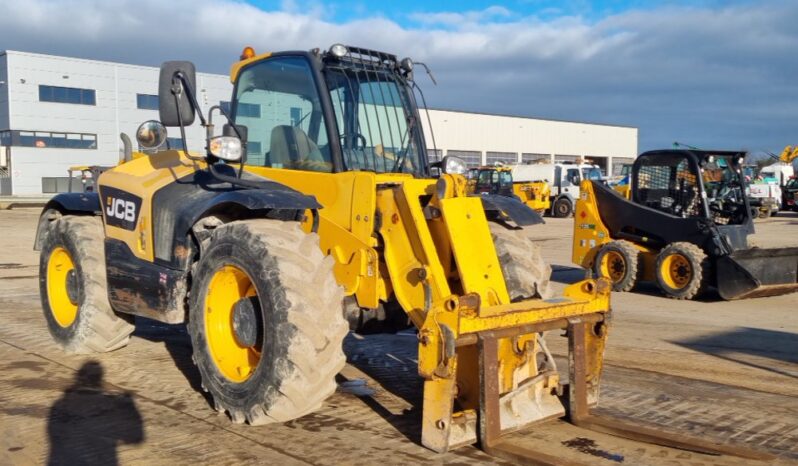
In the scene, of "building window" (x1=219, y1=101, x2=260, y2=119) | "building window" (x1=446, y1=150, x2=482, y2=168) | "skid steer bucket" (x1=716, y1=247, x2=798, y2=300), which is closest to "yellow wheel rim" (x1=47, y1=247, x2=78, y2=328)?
"building window" (x1=219, y1=101, x2=260, y2=119)

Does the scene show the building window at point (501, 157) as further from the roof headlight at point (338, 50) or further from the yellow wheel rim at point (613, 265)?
the roof headlight at point (338, 50)

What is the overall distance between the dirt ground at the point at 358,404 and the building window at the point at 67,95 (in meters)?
43.8

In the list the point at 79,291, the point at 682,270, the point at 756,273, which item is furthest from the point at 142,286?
the point at 756,273

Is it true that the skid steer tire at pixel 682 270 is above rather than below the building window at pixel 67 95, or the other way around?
below

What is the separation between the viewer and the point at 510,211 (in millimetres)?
5766

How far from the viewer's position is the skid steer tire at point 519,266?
5.38 metres

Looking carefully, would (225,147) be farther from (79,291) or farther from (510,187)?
(510,187)

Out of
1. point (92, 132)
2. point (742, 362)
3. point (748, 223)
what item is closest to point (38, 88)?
point (92, 132)

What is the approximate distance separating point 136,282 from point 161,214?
0.57 meters

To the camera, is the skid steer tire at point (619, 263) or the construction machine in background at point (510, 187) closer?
the skid steer tire at point (619, 263)

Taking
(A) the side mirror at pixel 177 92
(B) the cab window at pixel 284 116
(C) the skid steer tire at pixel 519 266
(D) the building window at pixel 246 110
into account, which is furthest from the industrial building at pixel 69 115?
(C) the skid steer tire at pixel 519 266

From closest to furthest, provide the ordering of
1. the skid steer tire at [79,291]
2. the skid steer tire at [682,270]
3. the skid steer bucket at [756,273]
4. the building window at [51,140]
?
the skid steer tire at [79,291] < the skid steer bucket at [756,273] < the skid steer tire at [682,270] < the building window at [51,140]

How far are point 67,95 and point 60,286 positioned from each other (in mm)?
45644

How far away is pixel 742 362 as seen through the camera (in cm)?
716
